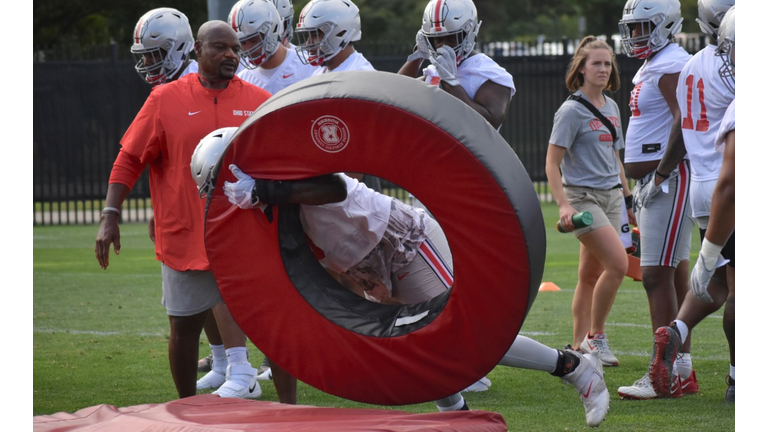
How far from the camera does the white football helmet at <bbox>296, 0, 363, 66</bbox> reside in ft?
18.9

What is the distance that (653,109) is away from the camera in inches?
225

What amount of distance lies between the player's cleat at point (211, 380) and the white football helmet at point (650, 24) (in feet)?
10.4

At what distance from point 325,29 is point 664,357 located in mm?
2636

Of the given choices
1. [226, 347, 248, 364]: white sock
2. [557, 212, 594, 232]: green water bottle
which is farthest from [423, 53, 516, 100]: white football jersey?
[226, 347, 248, 364]: white sock

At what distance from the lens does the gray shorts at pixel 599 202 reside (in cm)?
599

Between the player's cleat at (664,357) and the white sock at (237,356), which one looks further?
the white sock at (237,356)

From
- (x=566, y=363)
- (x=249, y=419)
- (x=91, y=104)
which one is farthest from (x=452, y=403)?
(x=91, y=104)

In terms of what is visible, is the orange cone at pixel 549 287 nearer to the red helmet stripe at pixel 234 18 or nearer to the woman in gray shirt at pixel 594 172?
the woman in gray shirt at pixel 594 172

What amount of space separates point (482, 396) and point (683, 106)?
1878 millimetres

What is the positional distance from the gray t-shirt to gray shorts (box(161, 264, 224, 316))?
2.40 metres

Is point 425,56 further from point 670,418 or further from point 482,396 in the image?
point 670,418

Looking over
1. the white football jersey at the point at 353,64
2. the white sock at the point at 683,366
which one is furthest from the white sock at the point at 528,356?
the white football jersey at the point at 353,64

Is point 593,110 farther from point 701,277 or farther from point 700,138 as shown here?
point 701,277

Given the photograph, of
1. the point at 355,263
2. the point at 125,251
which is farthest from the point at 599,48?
the point at 125,251
